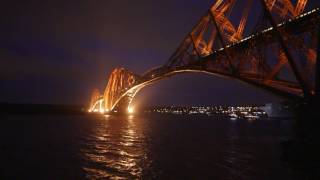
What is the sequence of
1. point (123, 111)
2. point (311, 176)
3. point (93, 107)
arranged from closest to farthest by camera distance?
1. point (311, 176)
2. point (123, 111)
3. point (93, 107)

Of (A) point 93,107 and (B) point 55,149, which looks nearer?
(B) point 55,149

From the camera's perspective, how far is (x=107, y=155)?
26625 mm

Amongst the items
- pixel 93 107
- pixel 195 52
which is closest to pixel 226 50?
pixel 195 52

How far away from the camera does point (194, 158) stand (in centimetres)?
2572

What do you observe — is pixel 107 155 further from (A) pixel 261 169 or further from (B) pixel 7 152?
(A) pixel 261 169

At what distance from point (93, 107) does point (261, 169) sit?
12299 cm

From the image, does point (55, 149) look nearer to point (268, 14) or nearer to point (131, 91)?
point (268, 14)

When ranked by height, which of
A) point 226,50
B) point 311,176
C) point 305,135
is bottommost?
point 311,176

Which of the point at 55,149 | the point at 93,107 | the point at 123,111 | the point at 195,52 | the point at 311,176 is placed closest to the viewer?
the point at 311,176

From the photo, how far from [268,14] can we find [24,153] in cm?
2061

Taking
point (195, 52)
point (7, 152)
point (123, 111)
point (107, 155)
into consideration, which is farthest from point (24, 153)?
point (123, 111)

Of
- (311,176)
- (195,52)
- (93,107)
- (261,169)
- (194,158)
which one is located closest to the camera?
(311,176)

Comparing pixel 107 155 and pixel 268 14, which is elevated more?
pixel 268 14

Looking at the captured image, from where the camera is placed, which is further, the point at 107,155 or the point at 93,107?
the point at 93,107
